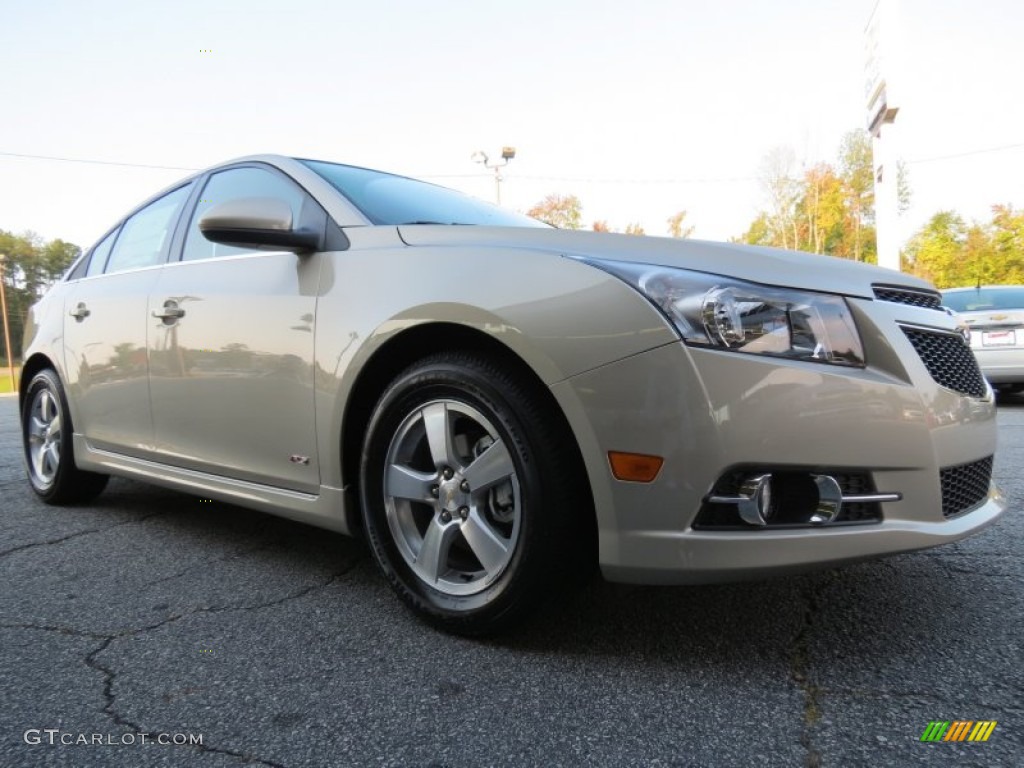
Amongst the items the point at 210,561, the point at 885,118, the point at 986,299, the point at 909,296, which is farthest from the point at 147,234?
the point at 885,118

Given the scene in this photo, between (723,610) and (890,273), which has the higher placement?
(890,273)

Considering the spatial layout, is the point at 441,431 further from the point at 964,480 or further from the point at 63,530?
the point at 63,530

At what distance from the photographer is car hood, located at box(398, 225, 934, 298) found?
163cm

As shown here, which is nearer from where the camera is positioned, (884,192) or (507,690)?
(507,690)

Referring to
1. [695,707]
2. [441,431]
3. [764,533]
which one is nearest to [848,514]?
[764,533]

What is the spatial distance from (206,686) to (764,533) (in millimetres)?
1342

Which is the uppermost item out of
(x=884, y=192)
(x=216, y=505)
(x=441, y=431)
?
(x=884, y=192)

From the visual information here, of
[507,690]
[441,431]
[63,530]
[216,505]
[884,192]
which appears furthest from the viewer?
[884,192]

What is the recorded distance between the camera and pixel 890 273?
1931mm

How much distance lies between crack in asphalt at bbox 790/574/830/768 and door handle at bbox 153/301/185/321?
236 centimetres

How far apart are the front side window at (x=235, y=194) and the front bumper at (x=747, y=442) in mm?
1363

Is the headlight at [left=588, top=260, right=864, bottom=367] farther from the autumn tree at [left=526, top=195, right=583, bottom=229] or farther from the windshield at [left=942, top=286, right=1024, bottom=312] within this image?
the autumn tree at [left=526, top=195, right=583, bottom=229]

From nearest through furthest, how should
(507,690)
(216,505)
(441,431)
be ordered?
1. (507,690)
2. (441,431)
3. (216,505)

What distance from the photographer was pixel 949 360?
1.82 meters
